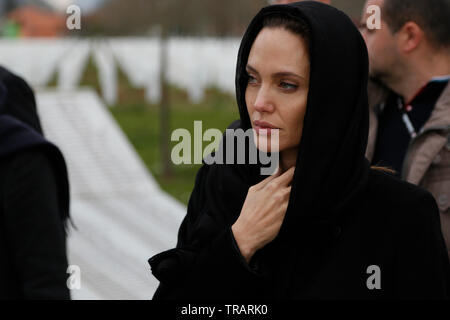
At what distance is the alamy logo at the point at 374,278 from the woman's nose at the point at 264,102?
526mm

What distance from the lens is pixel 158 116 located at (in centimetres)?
1535

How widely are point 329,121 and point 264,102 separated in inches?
7.2

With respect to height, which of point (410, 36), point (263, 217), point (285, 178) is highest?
point (410, 36)

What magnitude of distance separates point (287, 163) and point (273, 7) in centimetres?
45

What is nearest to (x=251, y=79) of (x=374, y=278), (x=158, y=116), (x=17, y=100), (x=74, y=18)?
(x=374, y=278)

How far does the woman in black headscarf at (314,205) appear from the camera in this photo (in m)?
1.81

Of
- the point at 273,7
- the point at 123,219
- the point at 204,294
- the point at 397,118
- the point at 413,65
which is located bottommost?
the point at 123,219

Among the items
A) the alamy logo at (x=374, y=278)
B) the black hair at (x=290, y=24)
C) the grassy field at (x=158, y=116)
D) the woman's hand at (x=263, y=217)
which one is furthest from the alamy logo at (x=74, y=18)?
the grassy field at (x=158, y=116)

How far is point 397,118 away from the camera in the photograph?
9.84 ft

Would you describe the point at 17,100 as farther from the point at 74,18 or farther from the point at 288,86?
the point at 288,86

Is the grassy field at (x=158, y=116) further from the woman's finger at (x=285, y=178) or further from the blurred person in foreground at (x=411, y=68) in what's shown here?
the woman's finger at (x=285, y=178)

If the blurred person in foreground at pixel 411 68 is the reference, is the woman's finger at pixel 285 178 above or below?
below
